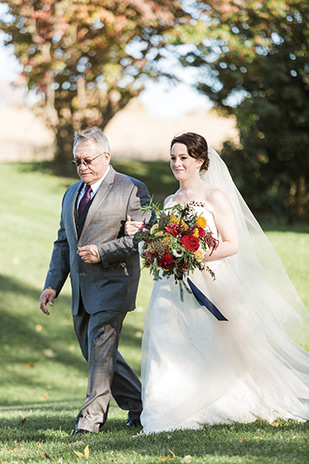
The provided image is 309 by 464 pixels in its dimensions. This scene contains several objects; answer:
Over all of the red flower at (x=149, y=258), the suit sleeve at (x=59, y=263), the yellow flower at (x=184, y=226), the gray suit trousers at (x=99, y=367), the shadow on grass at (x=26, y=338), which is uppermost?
the yellow flower at (x=184, y=226)

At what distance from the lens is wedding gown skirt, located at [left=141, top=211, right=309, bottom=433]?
510 cm

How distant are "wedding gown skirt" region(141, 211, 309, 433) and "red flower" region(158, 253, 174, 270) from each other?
40 centimetres

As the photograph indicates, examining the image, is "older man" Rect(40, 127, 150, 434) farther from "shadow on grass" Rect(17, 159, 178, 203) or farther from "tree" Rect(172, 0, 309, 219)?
"shadow on grass" Rect(17, 159, 178, 203)

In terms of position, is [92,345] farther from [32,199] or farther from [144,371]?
[32,199]

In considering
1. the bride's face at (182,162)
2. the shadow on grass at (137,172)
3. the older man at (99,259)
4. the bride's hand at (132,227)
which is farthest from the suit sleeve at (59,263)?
the shadow on grass at (137,172)

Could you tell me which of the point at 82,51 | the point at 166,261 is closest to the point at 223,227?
the point at 166,261

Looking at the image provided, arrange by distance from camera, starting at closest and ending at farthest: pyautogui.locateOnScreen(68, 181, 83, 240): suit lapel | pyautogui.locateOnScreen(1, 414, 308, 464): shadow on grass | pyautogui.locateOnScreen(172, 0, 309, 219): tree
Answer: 1. pyautogui.locateOnScreen(1, 414, 308, 464): shadow on grass
2. pyautogui.locateOnScreen(68, 181, 83, 240): suit lapel
3. pyautogui.locateOnScreen(172, 0, 309, 219): tree

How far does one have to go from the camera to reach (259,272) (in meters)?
5.71

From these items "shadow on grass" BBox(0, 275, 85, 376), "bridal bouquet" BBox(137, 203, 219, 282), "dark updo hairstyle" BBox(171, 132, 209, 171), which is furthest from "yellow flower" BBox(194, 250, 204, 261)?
A: "shadow on grass" BBox(0, 275, 85, 376)

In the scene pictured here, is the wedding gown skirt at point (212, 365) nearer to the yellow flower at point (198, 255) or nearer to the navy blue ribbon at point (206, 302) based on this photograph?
the navy blue ribbon at point (206, 302)

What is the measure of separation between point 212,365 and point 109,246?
1.23m

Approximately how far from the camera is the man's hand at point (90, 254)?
523 centimetres

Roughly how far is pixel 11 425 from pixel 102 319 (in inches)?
72.2

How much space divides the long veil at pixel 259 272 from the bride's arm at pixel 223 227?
0.48 m
